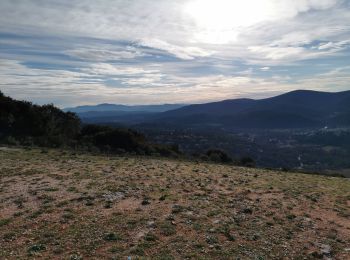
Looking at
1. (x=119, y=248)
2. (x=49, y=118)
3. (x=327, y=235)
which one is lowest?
(x=327, y=235)

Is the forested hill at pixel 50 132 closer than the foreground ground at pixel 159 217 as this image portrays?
No

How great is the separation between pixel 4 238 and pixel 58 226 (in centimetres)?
203

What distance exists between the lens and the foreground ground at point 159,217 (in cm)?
1245

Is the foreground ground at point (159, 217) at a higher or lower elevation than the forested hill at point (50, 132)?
lower

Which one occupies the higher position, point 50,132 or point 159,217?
point 50,132

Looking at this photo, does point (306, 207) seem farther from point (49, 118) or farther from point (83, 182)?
point (49, 118)

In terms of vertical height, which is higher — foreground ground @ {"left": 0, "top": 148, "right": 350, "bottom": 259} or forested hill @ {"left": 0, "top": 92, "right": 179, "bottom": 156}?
forested hill @ {"left": 0, "top": 92, "right": 179, "bottom": 156}

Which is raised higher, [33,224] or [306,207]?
[33,224]

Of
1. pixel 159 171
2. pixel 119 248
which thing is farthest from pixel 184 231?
pixel 159 171

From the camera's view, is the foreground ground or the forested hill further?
the forested hill

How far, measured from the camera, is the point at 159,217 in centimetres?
1600

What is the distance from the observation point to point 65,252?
11594mm

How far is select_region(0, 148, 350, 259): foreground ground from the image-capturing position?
12453 mm

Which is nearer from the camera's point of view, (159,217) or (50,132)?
(159,217)
